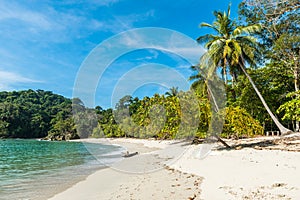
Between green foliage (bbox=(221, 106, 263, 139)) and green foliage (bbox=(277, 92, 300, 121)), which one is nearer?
green foliage (bbox=(277, 92, 300, 121))

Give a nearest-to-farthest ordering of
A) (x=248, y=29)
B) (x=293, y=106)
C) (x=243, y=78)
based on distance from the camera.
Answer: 1. (x=293, y=106)
2. (x=248, y=29)
3. (x=243, y=78)

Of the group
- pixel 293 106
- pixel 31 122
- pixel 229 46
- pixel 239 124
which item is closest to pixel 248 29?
pixel 229 46

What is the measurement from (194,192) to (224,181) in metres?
1.04

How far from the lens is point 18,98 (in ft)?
334

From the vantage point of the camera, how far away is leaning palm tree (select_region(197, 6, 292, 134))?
59.1ft

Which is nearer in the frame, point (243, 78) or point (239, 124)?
point (239, 124)

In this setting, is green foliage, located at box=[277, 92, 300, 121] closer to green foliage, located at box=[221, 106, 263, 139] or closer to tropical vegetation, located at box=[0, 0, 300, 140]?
tropical vegetation, located at box=[0, 0, 300, 140]

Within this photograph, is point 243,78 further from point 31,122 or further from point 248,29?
point 31,122

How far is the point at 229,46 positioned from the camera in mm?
18938

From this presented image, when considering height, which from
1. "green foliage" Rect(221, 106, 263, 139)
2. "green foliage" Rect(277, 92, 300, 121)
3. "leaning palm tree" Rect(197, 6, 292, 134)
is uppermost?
"leaning palm tree" Rect(197, 6, 292, 134)

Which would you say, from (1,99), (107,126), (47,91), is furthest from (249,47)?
(47,91)

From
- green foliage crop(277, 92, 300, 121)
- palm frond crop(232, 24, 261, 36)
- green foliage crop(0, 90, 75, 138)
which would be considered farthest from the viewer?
green foliage crop(0, 90, 75, 138)

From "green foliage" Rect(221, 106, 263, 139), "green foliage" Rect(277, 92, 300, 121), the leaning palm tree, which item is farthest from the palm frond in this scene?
"green foliage" Rect(277, 92, 300, 121)

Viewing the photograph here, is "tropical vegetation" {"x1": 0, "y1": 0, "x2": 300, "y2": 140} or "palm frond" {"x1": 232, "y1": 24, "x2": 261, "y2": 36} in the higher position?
"palm frond" {"x1": 232, "y1": 24, "x2": 261, "y2": 36}
